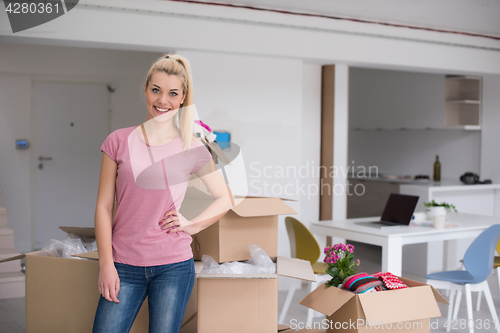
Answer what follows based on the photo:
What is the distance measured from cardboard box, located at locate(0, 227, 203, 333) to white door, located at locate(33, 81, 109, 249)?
4103 mm

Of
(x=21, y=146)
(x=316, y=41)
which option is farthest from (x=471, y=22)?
(x=21, y=146)

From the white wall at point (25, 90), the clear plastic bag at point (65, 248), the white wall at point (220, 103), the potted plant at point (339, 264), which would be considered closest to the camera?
the clear plastic bag at point (65, 248)

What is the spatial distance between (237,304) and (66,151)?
468cm

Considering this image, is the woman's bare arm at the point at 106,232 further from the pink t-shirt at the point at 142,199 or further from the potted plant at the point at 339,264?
the potted plant at the point at 339,264

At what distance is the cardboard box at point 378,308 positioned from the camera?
6.06ft

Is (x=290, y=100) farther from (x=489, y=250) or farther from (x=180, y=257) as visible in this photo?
(x=180, y=257)

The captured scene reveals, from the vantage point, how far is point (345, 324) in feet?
6.31

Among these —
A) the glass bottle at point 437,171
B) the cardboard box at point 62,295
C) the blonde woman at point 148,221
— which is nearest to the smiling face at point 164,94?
the blonde woman at point 148,221

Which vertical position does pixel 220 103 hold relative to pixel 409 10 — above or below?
below

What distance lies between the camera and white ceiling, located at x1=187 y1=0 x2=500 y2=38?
3.81m

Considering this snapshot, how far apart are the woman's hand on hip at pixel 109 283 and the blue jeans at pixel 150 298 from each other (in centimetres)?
2

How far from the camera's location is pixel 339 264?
2.09 metres

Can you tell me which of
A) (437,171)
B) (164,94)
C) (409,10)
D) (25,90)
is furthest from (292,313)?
(25,90)

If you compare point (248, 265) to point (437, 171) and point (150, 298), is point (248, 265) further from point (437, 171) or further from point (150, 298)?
point (437, 171)
